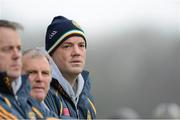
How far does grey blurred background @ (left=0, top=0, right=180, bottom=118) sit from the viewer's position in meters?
5.30

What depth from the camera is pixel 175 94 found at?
19.1 ft

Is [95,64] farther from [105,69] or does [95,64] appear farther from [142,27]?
[142,27]

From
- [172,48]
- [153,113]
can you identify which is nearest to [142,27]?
[172,48]

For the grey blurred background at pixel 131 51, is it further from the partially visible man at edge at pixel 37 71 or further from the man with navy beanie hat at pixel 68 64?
the partially visible man at edge at pixel 37 71

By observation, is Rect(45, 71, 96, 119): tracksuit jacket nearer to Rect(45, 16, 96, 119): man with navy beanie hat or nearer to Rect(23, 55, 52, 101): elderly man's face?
Rect(45, 16, 96, 119): man with navy beanie hat

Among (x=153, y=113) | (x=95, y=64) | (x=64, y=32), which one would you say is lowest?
(x=153, y=113)

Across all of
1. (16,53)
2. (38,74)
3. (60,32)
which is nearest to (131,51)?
(60,32)

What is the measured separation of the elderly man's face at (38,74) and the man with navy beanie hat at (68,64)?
34 centimetres

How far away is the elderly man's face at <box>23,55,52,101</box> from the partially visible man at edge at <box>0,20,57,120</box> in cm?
20

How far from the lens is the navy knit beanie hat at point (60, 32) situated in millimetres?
4180

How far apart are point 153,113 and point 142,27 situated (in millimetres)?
619

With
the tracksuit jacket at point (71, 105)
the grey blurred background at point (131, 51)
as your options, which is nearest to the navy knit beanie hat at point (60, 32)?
the tracksuit jacket at point (71, 105)

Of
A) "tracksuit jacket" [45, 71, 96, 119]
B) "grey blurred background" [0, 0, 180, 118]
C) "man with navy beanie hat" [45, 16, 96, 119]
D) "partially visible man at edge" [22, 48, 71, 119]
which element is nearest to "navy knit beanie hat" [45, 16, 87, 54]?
"man with navy beanie hat" [45, 16, 96, 119]

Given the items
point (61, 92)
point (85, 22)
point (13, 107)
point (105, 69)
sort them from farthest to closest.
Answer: point (105, 69) < point (85, 22) < point (61, 92) < point (13, 107)
